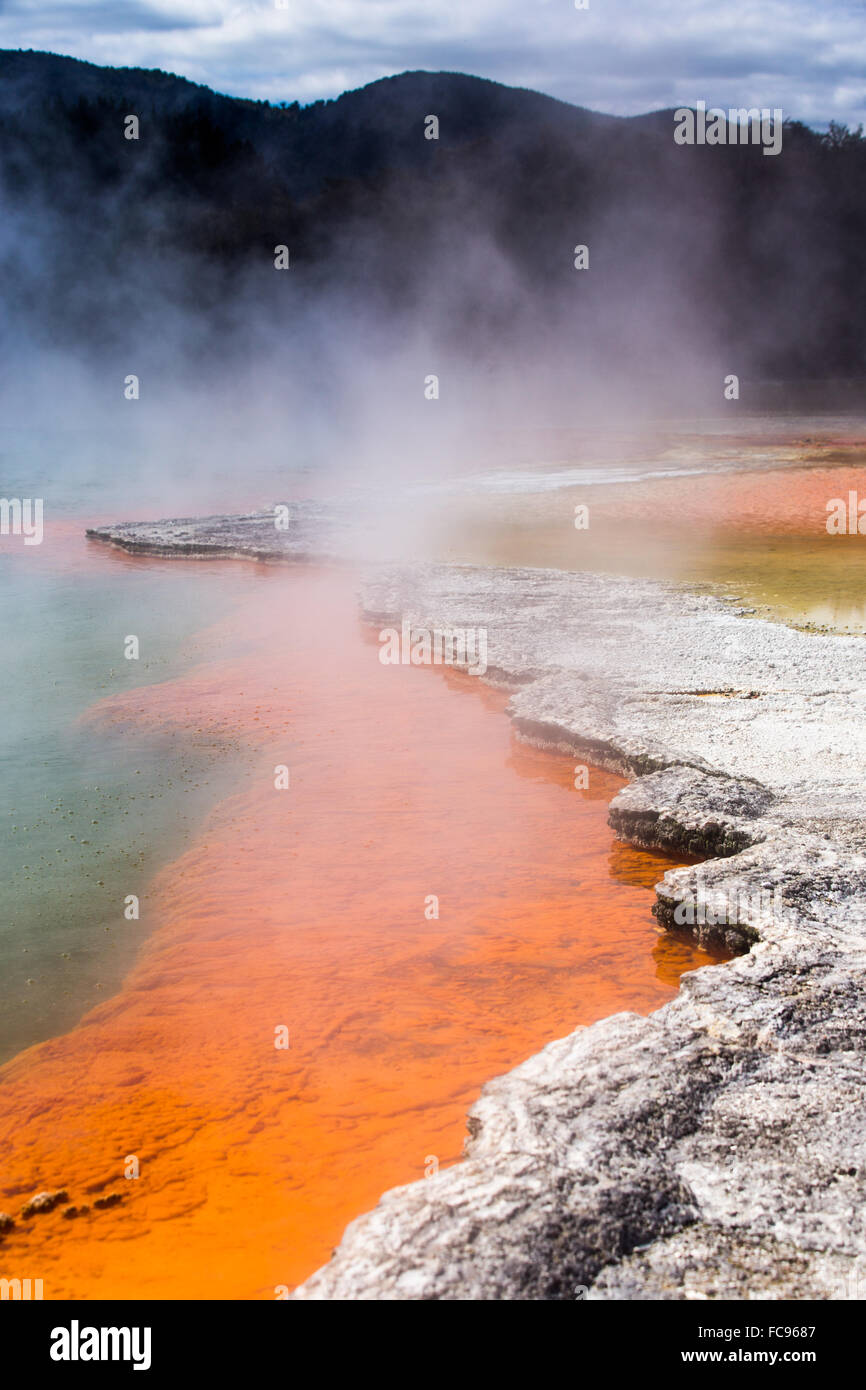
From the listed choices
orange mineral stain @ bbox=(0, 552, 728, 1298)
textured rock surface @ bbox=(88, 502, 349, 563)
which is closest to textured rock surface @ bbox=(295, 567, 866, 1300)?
orange mineral stain @ bbox=(0, 552, 728, 1298)

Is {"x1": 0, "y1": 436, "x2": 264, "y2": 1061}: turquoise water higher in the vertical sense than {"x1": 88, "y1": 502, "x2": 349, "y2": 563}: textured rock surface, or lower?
lower

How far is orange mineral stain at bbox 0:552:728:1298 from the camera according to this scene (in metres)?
2.35

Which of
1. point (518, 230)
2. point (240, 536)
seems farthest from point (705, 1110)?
point (518, 230)

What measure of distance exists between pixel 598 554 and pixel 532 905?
5.92 m

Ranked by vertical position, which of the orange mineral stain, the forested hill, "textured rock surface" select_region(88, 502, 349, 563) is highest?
the forested hill

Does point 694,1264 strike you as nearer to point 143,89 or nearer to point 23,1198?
point 23,1198

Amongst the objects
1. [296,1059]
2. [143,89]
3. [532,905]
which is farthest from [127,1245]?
[143,89]

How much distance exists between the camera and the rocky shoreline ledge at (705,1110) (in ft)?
5.87

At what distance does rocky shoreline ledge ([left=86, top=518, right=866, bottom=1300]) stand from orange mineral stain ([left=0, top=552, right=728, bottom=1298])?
0.33 metres

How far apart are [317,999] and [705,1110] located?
135 centimetres

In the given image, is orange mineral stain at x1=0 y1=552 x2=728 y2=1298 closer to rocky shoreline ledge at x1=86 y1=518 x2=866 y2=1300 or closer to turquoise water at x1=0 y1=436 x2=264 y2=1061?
turquoise water at x1=0 y1=436 x2=264 y2=1061

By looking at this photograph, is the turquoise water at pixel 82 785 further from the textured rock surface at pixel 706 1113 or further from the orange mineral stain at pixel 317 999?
the textured rock surface at pixel 706 1113

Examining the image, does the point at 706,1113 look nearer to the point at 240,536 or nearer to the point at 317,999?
the point at 317,999
